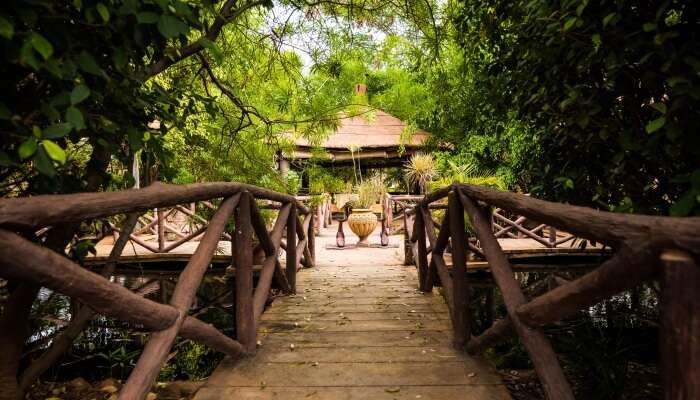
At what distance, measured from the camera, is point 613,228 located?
1.08 m

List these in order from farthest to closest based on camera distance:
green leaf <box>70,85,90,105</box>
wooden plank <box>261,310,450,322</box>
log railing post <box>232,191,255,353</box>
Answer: wooden plank <box>261,310,450,322</box> < log railing post <box>232,191,255,353</box> < green leaf <box>70,85,90,105</box>

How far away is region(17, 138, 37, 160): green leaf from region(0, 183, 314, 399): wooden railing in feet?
0.41

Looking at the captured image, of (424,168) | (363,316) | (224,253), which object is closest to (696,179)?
(363,316)

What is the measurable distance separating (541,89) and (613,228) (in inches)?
62.2

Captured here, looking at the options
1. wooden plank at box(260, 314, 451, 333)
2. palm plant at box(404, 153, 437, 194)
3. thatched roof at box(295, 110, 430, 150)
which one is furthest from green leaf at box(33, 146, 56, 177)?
thatched roof at box(295, 110, 430, 150)

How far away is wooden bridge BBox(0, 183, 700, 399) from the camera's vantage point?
0.98 m

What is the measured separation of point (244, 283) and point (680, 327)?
1.99 metres

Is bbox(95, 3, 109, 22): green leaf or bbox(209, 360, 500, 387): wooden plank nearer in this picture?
bbox(95, 3, 109, 22): green leaf

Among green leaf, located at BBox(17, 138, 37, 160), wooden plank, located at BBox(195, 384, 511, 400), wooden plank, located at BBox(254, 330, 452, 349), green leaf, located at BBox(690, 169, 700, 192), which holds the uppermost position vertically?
green leaf, located at BBox(17, 138, 37, 160)

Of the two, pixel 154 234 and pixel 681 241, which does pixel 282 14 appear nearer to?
pixel 681 241

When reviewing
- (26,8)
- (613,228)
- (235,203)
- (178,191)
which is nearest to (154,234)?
(235,203)

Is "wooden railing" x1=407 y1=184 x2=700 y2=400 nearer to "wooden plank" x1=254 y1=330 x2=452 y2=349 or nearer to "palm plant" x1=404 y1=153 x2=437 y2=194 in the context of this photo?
"wooden plank" x1=254 y1=330 x2=452 y2=349

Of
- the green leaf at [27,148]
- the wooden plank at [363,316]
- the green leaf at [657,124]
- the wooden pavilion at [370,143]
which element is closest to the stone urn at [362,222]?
the wooden plank at [363,316]

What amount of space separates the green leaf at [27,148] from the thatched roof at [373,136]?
467 inches
